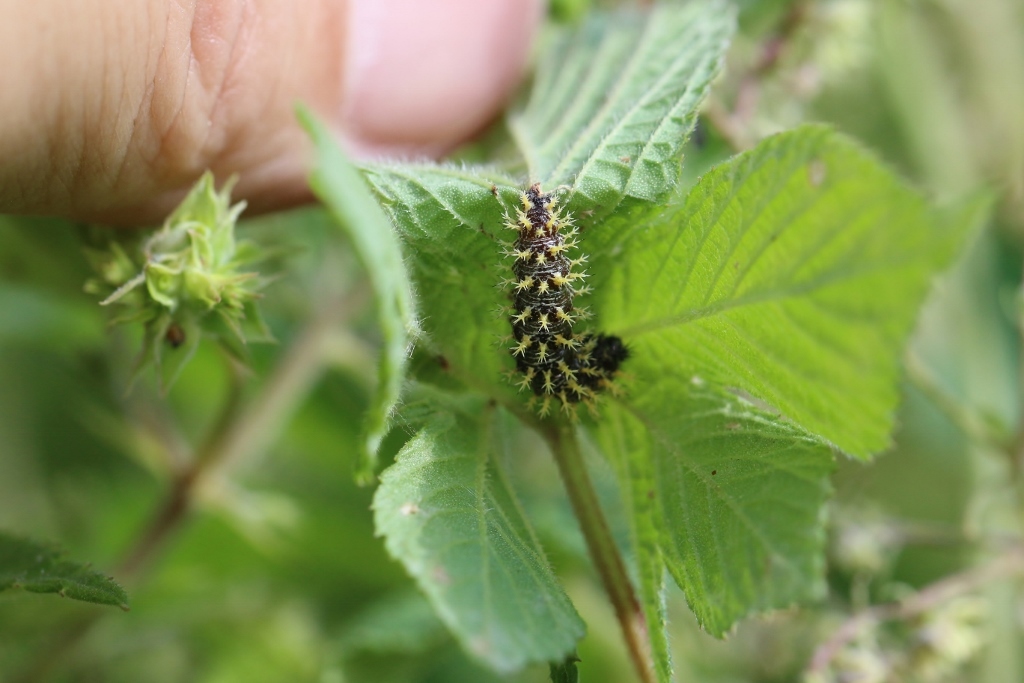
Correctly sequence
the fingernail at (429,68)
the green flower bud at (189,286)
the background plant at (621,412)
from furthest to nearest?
the fingernail at (429,68)
the green flower bud at (189,286)
the background plant at (621,412)

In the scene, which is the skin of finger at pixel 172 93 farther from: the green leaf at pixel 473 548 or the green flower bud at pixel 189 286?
the green leaf at pixel 473 548

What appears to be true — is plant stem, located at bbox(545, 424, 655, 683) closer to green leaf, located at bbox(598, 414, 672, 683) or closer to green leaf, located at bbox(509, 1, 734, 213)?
green leaf, located at bbox(598, 414, 672, 683)

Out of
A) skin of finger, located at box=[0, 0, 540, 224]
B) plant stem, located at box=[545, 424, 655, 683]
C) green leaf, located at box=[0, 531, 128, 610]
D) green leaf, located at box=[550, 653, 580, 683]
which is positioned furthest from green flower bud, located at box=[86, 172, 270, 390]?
green leaf, located at box=[550, 653, 580, 683]

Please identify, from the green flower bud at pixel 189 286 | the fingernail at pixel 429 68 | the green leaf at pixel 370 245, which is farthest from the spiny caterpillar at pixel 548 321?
the fingernail at pixel 429 68

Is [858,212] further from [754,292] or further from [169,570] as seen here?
[169,570]

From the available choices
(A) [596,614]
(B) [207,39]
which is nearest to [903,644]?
(A) [596,614]

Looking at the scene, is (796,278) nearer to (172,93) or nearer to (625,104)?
(625,104)
